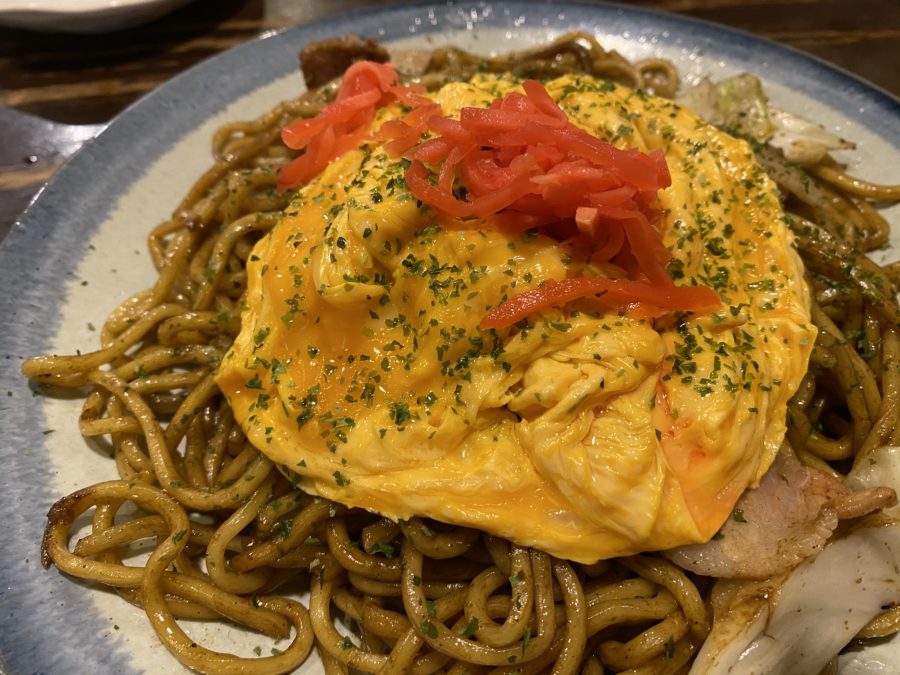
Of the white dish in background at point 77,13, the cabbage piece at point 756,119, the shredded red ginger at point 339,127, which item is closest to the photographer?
the shredded red ginger at point 339,127

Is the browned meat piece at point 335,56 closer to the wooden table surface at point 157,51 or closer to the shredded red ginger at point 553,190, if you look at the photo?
the shredded red ginger at point 553,190

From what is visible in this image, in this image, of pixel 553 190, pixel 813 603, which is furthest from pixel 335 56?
pixel 813 603

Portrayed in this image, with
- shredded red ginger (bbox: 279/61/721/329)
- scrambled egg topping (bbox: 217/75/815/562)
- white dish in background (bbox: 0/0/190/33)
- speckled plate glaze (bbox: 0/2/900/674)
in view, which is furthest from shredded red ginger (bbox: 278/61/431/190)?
white dish in background (bbox: 0/0/190/33)

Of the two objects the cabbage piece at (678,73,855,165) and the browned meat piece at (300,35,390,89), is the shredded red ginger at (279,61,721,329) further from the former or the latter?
the browned meat piece at (300,35,390,89)

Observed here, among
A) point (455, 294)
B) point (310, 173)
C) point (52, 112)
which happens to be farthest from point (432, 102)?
point (52, 112)

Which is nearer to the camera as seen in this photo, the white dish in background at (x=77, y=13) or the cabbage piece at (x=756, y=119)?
the cabbage piece at (x=756, y=119)

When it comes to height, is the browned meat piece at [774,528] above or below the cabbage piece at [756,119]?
below

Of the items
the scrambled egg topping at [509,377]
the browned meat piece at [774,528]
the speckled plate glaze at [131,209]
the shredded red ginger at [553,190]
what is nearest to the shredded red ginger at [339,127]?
the scrambled egg topping at [509,377]

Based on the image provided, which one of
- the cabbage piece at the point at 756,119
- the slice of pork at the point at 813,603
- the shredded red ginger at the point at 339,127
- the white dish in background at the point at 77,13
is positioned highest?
the cabbage piece at the point at 756,119
